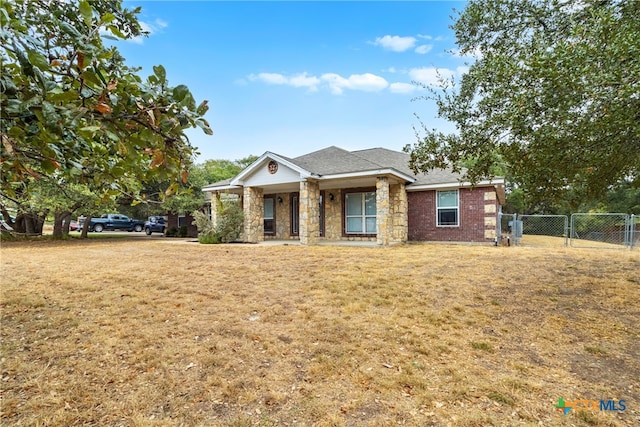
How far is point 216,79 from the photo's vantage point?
10.5 meters

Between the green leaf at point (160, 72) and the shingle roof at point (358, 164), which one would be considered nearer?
the green leaf at point (160, 72)

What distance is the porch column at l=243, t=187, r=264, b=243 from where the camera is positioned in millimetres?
13484

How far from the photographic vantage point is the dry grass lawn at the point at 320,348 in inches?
94.8

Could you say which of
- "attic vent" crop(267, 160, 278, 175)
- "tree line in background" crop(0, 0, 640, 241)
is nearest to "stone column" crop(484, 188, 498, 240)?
Answer: "tree line in background" crop(0, 0, 640, 241)

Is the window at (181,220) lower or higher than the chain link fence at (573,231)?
higher

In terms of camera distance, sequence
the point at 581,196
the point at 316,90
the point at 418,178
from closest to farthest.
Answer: the point at 581,196 < the point at 418,178 < the point at 316,90

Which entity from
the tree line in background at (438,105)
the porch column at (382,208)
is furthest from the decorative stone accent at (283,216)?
the tree line in background at (438,105)

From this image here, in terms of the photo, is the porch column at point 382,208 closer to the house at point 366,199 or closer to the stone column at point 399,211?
the house at point 366,199

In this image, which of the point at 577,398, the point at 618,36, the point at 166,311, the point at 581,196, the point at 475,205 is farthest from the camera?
the point at 475,205

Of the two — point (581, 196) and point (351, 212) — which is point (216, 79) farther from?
point (581, 196)

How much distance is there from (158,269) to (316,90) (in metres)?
10.9

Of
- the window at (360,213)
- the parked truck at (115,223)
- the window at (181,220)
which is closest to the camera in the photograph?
the window at (360,213)

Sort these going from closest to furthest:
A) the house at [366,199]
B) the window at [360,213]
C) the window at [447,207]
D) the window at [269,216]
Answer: the house at [366,199] < the window at [447,207] < the window at [360,213] < the window at [269,216]

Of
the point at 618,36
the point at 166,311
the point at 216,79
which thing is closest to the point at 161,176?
the point at 166,311
